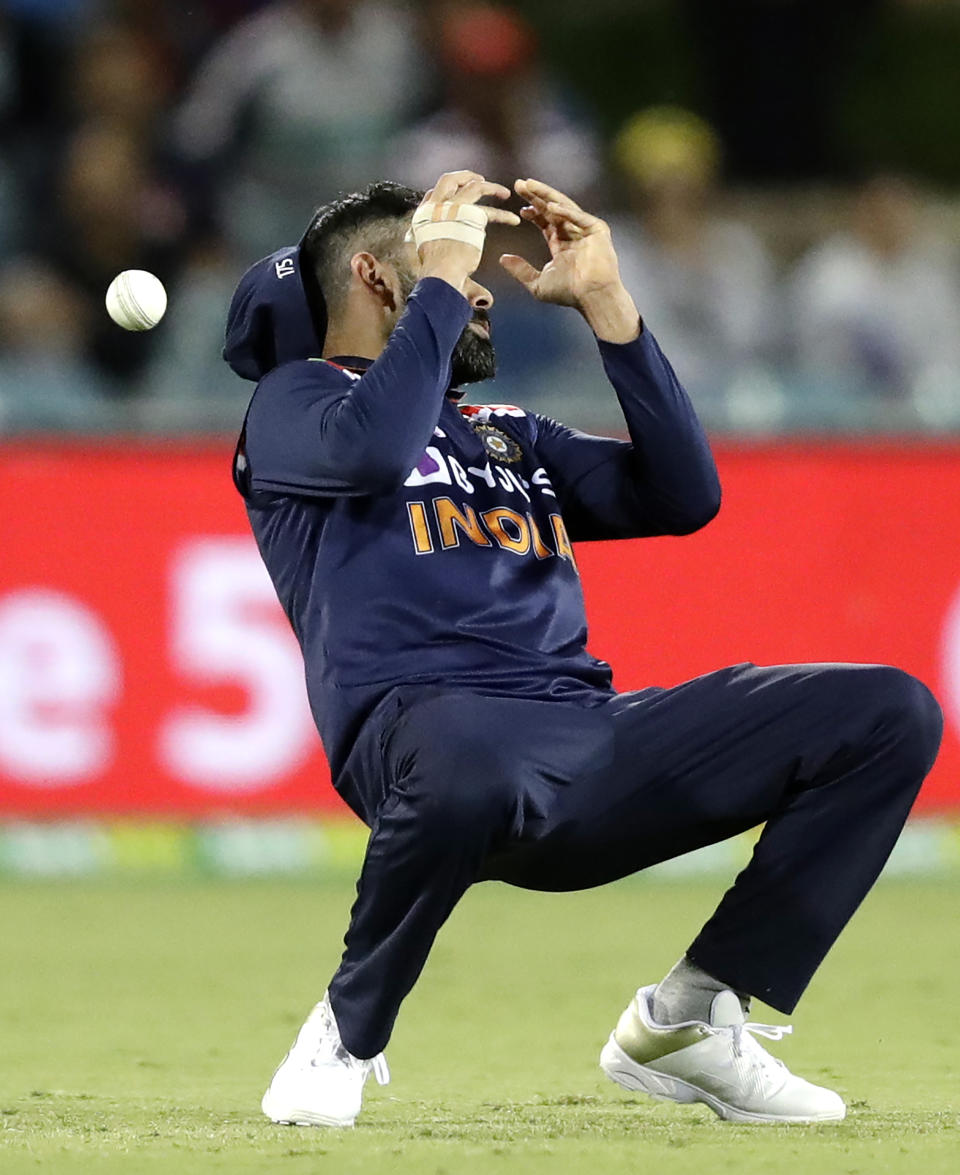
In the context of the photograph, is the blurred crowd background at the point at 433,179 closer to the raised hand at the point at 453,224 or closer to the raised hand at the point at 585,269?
the raised hand at the point at 585,269

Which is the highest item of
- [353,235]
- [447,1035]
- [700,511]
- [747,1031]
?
[353,235]

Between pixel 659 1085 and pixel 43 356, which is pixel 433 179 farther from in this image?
pixel 659 1085

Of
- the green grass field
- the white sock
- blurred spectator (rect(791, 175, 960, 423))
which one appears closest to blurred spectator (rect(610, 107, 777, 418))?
blurred spectator (rect(791, 175, 960, 423))

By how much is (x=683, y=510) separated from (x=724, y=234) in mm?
5327

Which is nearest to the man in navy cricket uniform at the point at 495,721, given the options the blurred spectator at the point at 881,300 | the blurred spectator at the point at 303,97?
the blurred spectator at the point at 881,300

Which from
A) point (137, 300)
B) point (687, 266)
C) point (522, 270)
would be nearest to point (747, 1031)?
point (522, 270)

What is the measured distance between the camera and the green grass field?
353cm

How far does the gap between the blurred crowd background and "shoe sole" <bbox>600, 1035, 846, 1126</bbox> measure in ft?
13.7

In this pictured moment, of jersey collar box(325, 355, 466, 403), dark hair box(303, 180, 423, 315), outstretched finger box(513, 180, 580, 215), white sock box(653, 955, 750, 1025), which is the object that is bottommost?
white sock box(653, 955, 750, 1025)

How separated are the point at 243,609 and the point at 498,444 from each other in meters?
3.54

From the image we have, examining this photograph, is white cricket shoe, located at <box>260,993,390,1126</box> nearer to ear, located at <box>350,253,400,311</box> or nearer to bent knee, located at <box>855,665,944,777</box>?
bent knee, located at <box>855,665,944,777</box>

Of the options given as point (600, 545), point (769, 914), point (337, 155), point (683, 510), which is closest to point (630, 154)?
point (337, 155)

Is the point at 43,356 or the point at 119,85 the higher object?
the point at 119,85

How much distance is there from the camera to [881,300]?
29.6 feet
